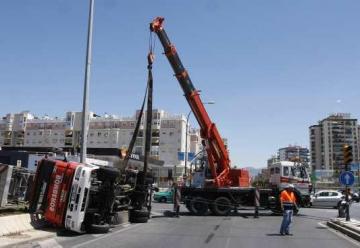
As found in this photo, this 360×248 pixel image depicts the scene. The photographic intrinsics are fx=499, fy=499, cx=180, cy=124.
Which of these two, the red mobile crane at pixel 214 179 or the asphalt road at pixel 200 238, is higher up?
the red mobile crane at pixel 214 179

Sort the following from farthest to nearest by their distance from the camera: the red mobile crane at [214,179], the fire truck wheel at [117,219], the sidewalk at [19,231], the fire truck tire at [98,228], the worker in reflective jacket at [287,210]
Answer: the red mobile crane at [214,179] < the fire truck wheel at [117,219] < the worker in reflective jacket at [287,210] < the fire truck tire at [98,228] < the sidewalk at [19,231]

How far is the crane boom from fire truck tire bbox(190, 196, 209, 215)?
1161 millimetres

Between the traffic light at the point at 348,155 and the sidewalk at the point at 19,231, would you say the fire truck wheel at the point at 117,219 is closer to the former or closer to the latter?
the sidewalk at the point at 19,231

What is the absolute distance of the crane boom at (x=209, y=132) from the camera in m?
26.5

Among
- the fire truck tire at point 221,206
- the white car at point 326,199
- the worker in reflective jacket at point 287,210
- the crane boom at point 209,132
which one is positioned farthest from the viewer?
the white car at point 326,199

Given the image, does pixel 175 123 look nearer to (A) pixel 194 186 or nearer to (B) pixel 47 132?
(B) pixel 47 132

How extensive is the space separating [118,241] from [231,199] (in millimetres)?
13250

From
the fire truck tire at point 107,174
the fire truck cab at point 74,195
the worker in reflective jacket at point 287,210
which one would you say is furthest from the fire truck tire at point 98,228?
the worker in reflective jacket at point 287,210

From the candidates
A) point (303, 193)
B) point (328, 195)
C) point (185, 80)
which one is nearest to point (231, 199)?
point (303, 193)

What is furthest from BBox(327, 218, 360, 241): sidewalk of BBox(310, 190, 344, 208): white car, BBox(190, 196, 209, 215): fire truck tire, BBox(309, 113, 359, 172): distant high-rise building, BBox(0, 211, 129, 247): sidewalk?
BBox(309, 113, 359, 172): distant high-rise building

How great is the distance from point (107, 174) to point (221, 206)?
456 inches

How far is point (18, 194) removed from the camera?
18906 mm

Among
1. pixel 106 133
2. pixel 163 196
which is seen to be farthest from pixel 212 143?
pixel 106 133

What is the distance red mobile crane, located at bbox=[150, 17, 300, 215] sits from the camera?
26266 millimetres
